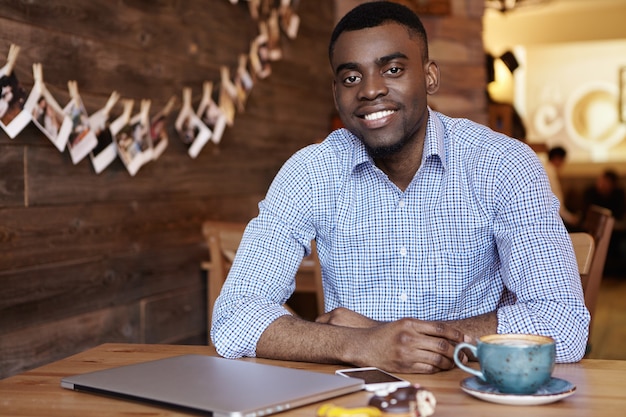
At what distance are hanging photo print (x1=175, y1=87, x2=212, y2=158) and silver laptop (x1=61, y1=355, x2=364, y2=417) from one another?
2.08 m

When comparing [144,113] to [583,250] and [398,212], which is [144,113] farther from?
[583,250]

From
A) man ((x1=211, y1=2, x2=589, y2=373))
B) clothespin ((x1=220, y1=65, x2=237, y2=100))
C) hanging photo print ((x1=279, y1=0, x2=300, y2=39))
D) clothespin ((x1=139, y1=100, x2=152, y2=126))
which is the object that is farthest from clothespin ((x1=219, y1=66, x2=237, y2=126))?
man ((x1=211, y1=2, x2=589, y2=373))

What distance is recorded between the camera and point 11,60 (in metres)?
2.21

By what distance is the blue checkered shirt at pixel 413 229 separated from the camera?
1.46 metres

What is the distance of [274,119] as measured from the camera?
Result: 384 centimetres

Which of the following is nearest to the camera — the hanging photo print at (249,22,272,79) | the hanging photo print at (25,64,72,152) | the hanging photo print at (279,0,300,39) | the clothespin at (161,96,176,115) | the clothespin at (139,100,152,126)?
the hanging photo print at (25,64,72,152)

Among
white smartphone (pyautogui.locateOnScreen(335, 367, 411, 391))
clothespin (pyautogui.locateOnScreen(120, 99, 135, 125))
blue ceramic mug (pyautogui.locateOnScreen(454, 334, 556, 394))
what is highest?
clothespin (pyautogui.locateOnScreen(120, 99, 135, 125))

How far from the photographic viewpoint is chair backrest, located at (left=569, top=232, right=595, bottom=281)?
158 centimetres

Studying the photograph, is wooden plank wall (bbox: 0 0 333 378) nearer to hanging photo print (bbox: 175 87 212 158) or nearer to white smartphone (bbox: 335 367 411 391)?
hanging photo print (bbox: 175 87 212 158)

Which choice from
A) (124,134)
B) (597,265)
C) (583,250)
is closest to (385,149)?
(583,250)

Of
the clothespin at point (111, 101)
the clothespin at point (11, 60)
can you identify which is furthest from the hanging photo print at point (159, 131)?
the clothespin at point (11, 60)

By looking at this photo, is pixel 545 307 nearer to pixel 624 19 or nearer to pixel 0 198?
pixel 0 198

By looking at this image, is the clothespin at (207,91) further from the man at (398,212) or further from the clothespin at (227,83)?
the man at (398,212)

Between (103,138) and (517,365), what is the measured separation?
198 cm
